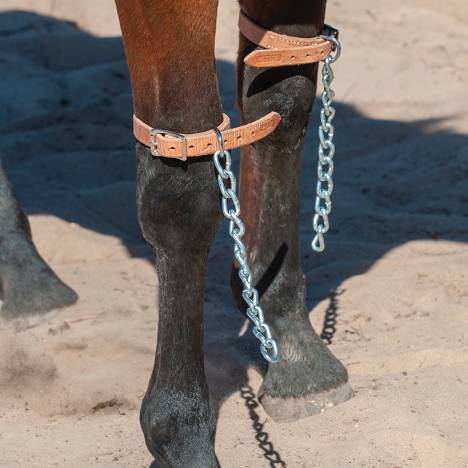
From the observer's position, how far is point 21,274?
3.32m

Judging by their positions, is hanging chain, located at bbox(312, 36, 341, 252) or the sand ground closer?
hanging chain, located at bbox(312, 36, 341, 252)

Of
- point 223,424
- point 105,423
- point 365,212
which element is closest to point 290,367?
point 223,424

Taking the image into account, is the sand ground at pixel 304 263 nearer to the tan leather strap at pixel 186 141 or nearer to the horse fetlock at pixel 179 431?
the horse fetlock at pixel 179 431

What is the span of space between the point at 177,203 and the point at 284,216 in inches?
23.3

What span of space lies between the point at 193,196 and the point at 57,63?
4361 mm

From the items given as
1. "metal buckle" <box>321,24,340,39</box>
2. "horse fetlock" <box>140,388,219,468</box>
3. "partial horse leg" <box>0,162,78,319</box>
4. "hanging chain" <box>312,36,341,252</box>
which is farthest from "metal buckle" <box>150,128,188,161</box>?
"partial horse leg" <box>0,162,78,319</box>

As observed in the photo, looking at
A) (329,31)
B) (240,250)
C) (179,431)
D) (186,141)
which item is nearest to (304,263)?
(329,31)

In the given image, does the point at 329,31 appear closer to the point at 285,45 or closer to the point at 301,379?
the point at 285,45

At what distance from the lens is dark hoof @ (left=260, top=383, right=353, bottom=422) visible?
264cm

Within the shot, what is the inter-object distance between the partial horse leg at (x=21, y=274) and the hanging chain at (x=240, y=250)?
1249mm

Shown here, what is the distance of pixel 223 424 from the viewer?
2.60m

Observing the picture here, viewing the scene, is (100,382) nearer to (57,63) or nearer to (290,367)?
(290,367)

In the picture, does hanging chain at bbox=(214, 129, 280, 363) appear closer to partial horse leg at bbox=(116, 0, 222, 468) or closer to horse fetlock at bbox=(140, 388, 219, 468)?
partial horse leg at bbox=(116, 0, 222, 468)

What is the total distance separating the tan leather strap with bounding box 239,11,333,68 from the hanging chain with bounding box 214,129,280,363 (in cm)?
42
